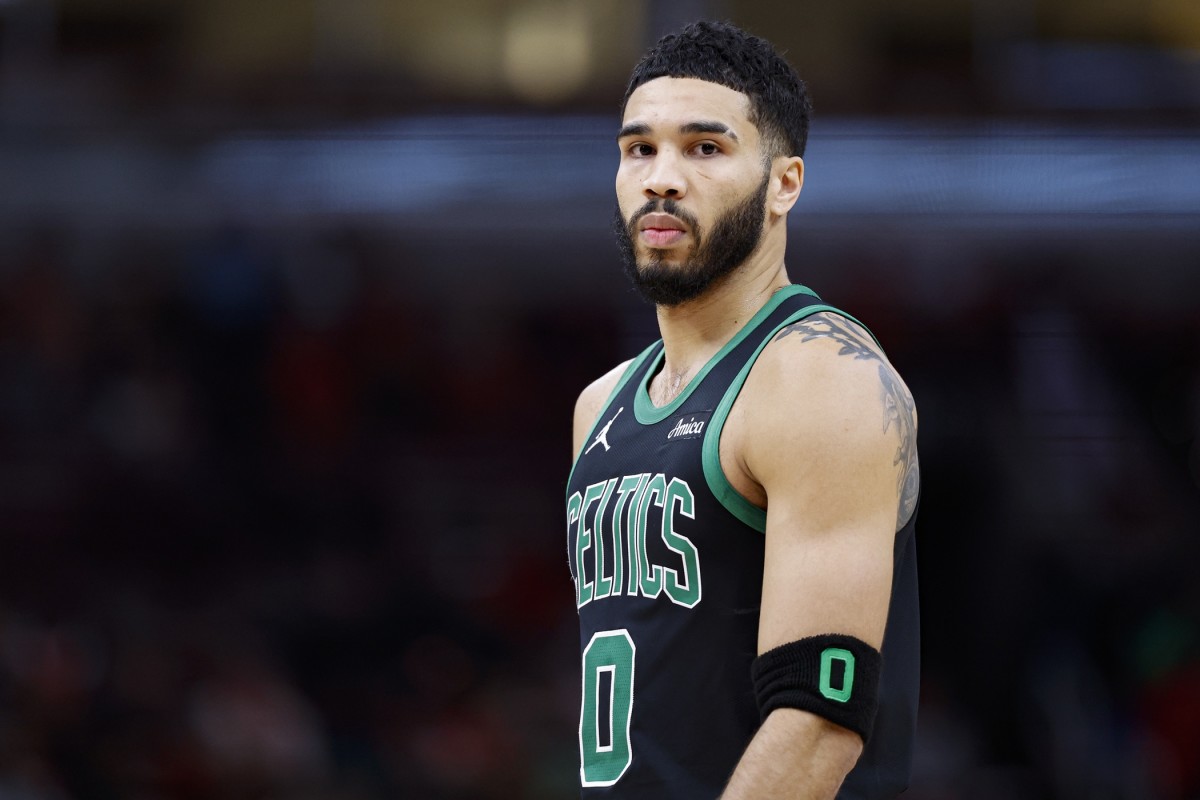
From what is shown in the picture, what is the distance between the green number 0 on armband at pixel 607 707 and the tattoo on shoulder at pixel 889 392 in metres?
0.55

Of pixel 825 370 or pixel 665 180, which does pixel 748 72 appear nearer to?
pixel 665 180

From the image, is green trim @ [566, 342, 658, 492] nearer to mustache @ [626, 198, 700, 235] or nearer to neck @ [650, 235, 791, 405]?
neck @ [650, 235, 791, 405]

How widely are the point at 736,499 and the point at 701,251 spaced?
1.65ft

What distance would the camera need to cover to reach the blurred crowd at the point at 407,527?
27.3 ft

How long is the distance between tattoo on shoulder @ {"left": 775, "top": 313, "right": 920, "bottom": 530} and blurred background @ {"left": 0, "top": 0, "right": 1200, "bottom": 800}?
6034mm

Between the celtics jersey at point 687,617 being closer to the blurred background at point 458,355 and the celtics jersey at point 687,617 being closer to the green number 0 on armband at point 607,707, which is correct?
the green number 0 on armband at point 607,707

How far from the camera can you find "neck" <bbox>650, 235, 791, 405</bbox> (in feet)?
9.27

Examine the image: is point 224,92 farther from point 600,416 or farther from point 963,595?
point 600,416

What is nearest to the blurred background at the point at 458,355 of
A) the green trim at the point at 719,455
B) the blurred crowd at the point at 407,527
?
the blurred crowd at the point at 407,527

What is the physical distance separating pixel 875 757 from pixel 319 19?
8.42 meters

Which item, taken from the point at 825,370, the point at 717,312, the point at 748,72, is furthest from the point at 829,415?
the point at 748,72

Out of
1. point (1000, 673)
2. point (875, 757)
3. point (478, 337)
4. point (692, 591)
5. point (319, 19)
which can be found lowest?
point (1000, 673)

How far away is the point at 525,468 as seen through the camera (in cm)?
948

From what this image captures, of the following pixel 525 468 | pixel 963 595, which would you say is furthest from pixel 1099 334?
pixel 525 468
